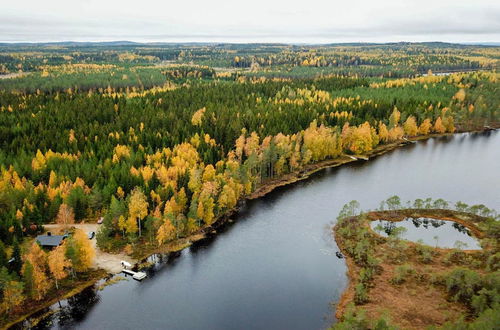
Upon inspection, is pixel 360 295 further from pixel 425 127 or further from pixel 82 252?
pixel 425 127

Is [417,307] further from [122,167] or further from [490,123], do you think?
[490,123]

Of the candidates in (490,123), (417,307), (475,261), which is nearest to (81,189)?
(417,307)

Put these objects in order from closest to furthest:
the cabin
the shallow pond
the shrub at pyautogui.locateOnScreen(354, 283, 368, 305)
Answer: the shrub at pyautogui.locateOnScreen(354, 283, 368, 305)
the cabin
the shallow pond

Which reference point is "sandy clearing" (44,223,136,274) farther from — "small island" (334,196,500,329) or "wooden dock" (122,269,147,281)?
"small island" (334,196,500,329)

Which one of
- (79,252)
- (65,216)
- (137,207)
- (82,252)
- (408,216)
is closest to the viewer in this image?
(79,252)

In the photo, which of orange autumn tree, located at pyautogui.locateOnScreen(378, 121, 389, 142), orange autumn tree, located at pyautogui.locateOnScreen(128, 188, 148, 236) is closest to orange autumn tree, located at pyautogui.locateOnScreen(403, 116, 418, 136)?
orange autumn tree, located at pyautogui.locateOnScreen(378, 121, 389, 142)

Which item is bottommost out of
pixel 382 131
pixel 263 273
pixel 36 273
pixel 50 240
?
pixel 263 273

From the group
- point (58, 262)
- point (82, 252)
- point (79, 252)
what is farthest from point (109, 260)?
point (58, 262)

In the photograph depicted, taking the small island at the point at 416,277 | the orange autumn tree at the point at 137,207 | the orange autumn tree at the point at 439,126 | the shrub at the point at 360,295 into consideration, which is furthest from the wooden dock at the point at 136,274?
the orange autumn tree at the point at 439,126
